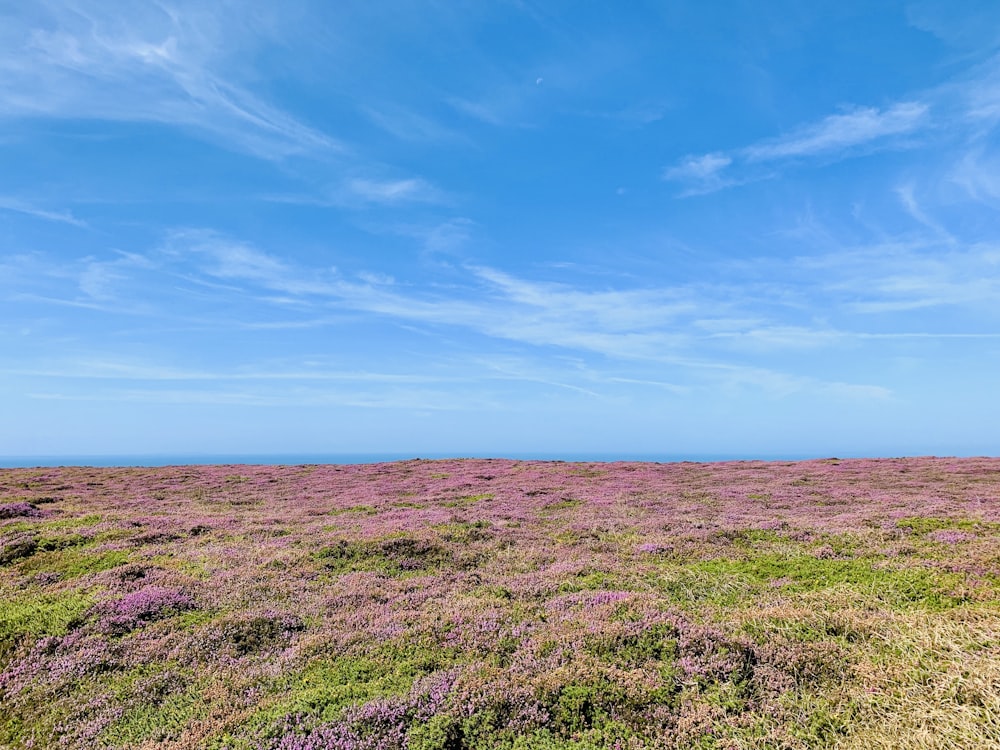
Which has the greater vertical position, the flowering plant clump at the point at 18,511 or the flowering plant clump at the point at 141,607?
the flowering plant clump at the point at 18,511

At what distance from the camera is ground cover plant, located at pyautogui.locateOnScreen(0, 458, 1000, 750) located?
734cm

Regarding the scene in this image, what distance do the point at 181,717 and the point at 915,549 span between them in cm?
1800

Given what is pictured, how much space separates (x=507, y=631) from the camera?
10.3m

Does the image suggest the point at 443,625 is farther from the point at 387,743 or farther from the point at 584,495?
the point at 584,495

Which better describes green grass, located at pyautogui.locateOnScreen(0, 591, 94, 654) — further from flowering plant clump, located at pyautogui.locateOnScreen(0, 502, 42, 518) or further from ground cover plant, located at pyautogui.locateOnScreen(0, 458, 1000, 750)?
flowering plant clump, located at pyautogui.locateOnScreen(0, 502, 42, 518)

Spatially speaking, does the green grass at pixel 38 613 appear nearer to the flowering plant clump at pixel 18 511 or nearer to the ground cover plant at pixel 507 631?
the ground cover plant at pixel 507 631

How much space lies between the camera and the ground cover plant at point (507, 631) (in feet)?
24.1

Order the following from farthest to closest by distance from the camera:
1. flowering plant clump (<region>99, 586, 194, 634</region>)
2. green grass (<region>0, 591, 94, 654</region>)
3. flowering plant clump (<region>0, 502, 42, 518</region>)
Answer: flowering plant clump (<region>0, 502, 42, 518</region>)
flowering plant clump (<region>99, 586, 194, 634</region>)
green grass (<region>0, 591, 94, 654</region>)

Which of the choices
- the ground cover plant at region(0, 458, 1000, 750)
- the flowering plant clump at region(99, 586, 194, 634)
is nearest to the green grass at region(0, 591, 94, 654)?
the ground cover plant at region(0, 458, 1000, 750)

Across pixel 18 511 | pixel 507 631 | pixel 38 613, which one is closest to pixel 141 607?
pixel 38 613

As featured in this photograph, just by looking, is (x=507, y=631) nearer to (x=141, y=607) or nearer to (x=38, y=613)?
(x=141, y=607)

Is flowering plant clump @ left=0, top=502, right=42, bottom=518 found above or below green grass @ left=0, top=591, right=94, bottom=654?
above

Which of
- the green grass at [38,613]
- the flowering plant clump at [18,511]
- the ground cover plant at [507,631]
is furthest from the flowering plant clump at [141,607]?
the flowering plant clump at [18,511]

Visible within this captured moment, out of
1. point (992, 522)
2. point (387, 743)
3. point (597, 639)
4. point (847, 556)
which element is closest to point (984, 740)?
point (597, 639)
